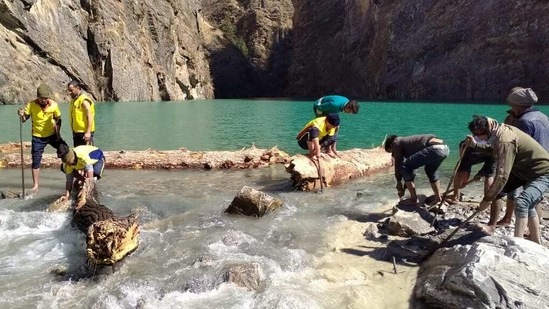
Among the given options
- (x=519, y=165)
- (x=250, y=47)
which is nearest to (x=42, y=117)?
(x=519, y=165)

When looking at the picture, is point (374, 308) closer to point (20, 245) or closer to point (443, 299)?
point (443, 299)

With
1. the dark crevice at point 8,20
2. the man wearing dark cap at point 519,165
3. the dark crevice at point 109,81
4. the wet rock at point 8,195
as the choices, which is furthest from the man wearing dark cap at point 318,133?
the dark crevice at point 109,81

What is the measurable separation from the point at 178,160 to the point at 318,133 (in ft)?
16.2

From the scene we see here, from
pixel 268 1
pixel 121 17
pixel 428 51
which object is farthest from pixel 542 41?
pixel 268 1

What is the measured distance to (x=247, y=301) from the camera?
16.0 feet

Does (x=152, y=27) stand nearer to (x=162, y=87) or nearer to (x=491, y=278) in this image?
(x=162, y=87)

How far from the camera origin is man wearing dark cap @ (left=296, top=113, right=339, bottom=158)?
981cm

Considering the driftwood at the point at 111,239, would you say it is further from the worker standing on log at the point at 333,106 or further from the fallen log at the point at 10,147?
the fallen log at the point at 10,147

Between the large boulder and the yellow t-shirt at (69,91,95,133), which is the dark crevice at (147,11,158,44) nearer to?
the yellow t-shirt at (69,91,95,133)

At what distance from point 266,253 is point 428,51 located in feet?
Answer: 211

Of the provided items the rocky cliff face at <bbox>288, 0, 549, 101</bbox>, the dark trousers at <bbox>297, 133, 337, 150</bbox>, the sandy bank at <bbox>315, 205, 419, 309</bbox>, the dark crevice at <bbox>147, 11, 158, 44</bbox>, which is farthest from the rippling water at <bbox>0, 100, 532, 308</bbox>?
the dark crevice at <bbox>147, 11, 158, 44</bbox>

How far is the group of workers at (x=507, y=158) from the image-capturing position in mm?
5293

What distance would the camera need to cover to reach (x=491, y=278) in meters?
4.41

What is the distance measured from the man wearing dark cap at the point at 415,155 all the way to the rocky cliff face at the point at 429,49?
54409 millimetres
